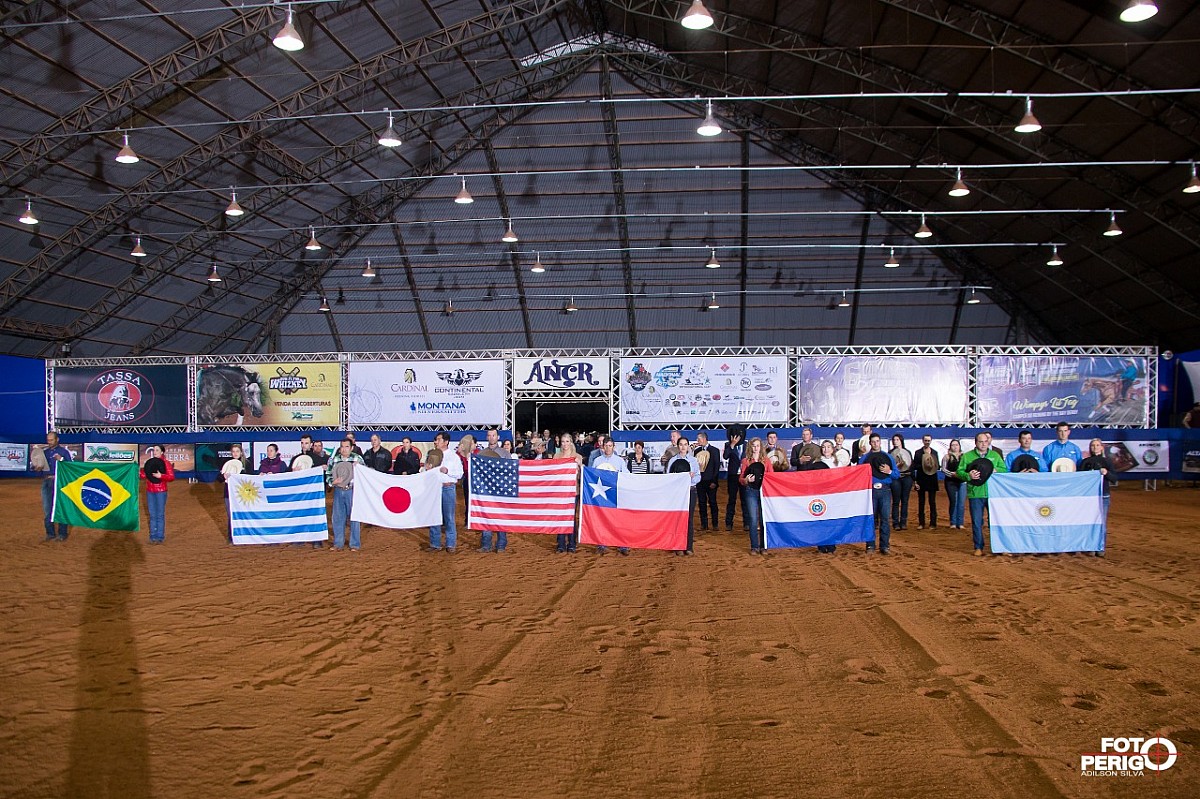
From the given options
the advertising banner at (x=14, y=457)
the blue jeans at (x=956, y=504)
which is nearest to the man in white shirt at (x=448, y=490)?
the blue jeans at (x=956, y=504)

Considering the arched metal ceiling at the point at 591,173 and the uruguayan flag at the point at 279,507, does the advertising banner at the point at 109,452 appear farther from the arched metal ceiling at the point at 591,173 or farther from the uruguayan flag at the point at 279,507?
the uruguayan flag at the point at 279,507

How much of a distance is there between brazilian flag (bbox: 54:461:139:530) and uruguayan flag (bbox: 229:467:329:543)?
61.2 inches

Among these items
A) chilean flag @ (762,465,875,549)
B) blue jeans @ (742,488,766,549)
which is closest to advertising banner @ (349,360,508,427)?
blue jeans @ (742,488,766,549)

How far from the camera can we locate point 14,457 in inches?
966

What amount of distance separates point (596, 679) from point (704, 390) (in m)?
16.8

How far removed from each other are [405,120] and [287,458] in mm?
11350

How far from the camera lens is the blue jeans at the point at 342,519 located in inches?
396

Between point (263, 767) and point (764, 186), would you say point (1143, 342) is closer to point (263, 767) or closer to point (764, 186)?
point (764, 186)

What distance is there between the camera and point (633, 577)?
822 centimetres

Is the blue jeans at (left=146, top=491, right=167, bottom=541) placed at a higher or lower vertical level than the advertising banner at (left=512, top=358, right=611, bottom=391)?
lower

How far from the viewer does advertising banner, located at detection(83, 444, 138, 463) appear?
22781mm

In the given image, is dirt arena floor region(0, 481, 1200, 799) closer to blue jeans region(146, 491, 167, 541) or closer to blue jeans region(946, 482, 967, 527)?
blue jeans region(146, 491, 167, 541)

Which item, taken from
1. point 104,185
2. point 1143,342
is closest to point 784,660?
point 104,185

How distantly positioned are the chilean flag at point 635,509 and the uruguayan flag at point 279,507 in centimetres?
382
